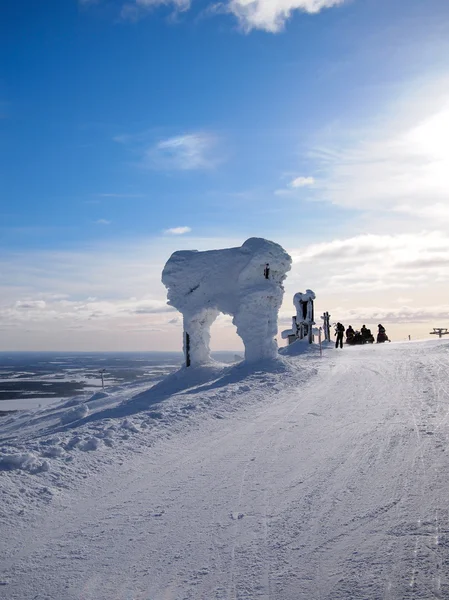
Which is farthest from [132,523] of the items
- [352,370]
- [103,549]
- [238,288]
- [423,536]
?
[238,288]

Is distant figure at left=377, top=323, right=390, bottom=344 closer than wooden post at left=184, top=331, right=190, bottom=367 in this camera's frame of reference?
No

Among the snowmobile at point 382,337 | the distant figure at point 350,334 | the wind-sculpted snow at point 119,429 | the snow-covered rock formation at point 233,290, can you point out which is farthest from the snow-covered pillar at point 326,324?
the wind-sculpted snow at point 119,429

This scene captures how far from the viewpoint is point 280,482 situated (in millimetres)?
7770

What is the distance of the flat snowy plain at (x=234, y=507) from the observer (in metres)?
5.03

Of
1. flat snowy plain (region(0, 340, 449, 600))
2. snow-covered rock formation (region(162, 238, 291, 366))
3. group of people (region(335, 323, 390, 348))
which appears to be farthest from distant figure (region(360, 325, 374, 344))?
flat snowy plain (region(0, 340, 449, 600))

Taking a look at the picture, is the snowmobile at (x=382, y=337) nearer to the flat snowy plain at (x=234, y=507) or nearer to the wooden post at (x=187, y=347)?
the wooden post at (x=187, y=347)

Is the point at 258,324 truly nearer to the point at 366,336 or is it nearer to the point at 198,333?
the point at 198,333

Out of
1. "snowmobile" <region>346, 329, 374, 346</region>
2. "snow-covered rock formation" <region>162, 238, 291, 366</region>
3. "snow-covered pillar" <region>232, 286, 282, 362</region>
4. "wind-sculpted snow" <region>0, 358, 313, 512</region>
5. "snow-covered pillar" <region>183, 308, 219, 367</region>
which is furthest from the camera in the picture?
"snowmobile" <region>346, 329, 374, 346</region>

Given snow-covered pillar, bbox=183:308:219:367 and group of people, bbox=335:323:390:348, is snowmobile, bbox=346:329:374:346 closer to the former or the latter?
group of people, bbox=335:323:390:348

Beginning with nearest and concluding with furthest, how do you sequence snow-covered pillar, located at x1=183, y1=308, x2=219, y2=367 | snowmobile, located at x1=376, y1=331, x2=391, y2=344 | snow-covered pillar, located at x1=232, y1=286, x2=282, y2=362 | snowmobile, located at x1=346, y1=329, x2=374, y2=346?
snow-covered pillar, located at x1=232, y1=286, x2=282, y2=362
snow-covered pillar, located at x1=183, y1=308, x2=219, y2=367
snowmobile, located at x1=376, y1=331, x2=391, y2=344
snowmobile, located at x1=346, y1=329, x2=374, y2=346

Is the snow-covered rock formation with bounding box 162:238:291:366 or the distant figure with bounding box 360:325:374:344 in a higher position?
the snow-covered rock formation with bounding box 162:238:291:366

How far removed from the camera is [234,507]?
6887mm

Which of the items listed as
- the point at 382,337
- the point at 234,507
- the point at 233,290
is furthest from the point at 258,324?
the point at 382,337

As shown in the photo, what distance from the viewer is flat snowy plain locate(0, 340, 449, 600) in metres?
5.03
